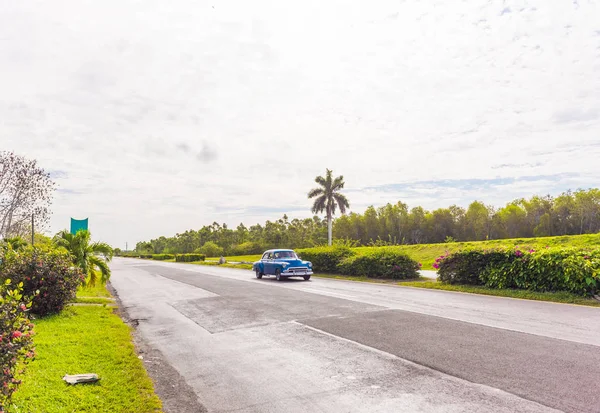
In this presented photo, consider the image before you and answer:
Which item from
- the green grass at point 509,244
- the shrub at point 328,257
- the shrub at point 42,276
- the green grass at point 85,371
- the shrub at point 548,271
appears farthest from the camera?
the green grass at point 509,244

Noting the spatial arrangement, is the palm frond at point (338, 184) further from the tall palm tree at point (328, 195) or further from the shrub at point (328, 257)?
the shrub at point (328, 257)

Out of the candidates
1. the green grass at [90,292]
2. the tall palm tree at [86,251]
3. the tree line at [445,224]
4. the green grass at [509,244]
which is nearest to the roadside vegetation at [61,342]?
the tall palm tree at [86,251]

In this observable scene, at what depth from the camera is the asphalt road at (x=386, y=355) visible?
196 inches

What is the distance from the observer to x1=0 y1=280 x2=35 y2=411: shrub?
11.7ft

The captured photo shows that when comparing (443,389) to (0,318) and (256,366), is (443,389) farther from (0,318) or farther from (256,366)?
(0,318)

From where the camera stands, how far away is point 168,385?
594 centimetres

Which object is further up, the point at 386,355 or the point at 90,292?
the point at 386,355

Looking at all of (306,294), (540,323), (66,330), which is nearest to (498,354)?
(540,323)

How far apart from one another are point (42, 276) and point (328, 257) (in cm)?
1911

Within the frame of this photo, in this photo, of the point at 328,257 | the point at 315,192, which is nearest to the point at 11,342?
the point at 328,257

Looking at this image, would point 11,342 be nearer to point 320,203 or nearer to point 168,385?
point 168,385

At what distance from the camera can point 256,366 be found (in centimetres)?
659

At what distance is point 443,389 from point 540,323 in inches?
204

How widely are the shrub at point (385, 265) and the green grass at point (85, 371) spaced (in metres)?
15.1
